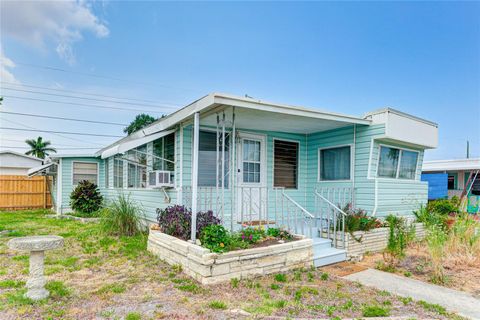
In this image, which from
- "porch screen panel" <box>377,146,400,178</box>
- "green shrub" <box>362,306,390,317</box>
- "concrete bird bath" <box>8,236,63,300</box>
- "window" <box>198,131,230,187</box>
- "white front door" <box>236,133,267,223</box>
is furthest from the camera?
"porch screen panel" <box>377,146,400,178</box>

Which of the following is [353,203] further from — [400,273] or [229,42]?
[229,42]

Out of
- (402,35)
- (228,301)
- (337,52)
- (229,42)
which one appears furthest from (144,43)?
(228,301)

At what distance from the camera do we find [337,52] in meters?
11.2

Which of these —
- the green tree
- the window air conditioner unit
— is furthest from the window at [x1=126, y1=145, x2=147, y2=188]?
the green tree

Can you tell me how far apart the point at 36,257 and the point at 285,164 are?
19.6ft

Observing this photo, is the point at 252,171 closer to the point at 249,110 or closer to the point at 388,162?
the point at 249,110

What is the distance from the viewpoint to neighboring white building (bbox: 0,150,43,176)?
777 inches

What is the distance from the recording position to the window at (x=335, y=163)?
7.54 m

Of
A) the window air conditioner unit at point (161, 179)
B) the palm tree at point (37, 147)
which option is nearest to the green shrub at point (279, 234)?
the window air conditioner unit at point (161, 179)

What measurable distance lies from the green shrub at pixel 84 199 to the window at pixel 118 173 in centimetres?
126

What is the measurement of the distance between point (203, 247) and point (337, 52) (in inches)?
383

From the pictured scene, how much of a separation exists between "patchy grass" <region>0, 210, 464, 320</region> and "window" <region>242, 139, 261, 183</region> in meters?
3.08

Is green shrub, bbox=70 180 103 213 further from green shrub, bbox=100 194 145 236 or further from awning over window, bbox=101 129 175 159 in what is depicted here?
awning over window, bbox=101 129 175 159

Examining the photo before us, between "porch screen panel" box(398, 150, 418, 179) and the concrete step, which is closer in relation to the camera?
the concrete step
